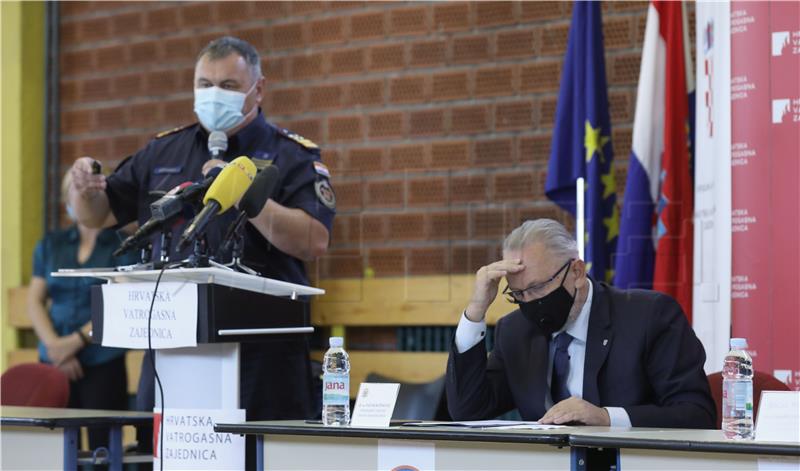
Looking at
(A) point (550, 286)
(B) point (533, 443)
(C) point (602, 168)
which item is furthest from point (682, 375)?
(C) point (602, 168)

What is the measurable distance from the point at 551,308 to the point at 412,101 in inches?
90.1

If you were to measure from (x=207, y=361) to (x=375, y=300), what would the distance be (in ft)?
6.92

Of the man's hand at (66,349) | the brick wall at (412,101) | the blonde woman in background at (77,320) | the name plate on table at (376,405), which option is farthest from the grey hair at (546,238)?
the man's hand at (66,349)

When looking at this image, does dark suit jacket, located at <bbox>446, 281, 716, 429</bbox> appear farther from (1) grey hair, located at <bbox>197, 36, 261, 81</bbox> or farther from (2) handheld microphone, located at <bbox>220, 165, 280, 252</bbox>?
(1) grey hair, located at <bbox>197, 36, 261, 81</bbox>

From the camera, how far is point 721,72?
11.6ft

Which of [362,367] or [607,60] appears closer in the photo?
[607,60]

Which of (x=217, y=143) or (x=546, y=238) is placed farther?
(x=217, y=143)

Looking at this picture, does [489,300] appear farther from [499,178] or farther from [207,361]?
[499,178]

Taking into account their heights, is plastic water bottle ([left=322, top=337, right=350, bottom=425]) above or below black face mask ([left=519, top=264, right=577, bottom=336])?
below

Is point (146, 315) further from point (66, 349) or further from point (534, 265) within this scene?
point (66, 349)

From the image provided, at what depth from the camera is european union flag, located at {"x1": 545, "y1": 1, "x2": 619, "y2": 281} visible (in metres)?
4.05

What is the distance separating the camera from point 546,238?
9.23 ft

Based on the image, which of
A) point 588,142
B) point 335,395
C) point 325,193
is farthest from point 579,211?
point 335,395

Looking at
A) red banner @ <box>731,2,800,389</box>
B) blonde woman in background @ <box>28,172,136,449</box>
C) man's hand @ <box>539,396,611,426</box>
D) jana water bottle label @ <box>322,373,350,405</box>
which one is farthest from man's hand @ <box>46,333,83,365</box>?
man's hand @ <box>539,396,611,426</box>
